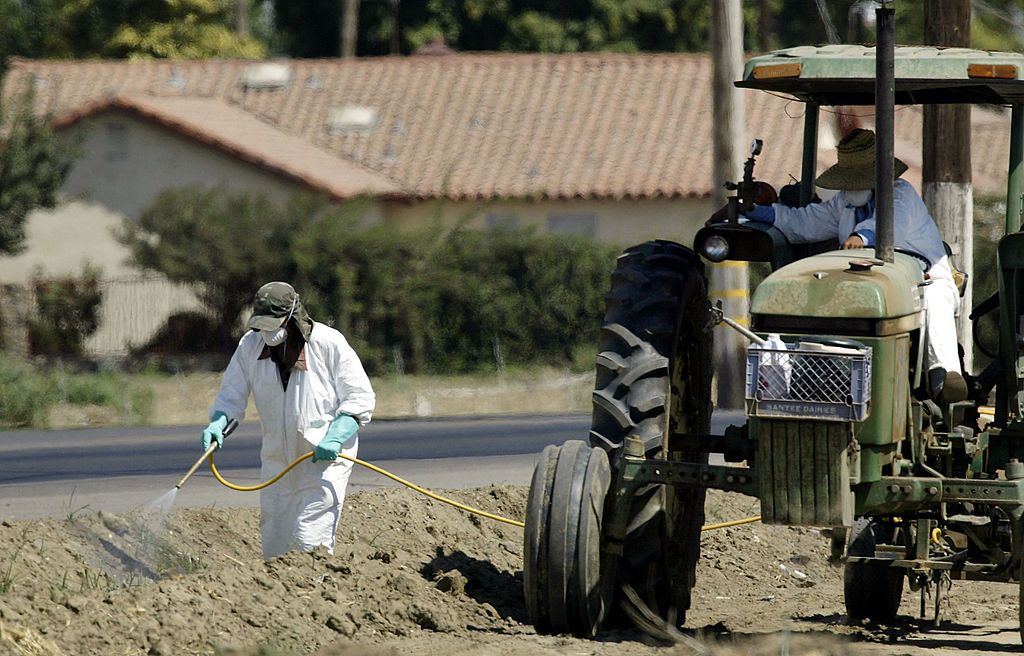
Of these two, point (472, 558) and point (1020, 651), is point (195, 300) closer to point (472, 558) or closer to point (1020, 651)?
point (472, 558)

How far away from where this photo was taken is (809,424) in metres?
7.28

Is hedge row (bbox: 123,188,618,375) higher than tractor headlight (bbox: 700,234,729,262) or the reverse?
the reverse

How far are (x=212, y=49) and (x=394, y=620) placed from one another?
41058 millimetres

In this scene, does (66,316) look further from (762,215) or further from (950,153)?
(762,215)

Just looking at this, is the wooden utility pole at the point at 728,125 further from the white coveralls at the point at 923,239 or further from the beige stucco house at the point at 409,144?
the beige stucco house at the point at 409,144

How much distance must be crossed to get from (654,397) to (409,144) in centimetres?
3060

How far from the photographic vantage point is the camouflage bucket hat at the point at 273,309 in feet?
30.3

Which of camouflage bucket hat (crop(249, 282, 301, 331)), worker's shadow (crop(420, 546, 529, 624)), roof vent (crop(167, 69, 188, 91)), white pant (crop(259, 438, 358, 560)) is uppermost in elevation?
roof vent (crop(167, 69, 188, 91))

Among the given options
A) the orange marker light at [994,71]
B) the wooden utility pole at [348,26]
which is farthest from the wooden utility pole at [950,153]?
the wooden utility pole at [348,26]

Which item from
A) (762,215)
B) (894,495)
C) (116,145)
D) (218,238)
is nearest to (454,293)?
(218,238)

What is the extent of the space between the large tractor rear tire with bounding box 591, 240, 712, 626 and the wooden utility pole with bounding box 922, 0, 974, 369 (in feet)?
20.1

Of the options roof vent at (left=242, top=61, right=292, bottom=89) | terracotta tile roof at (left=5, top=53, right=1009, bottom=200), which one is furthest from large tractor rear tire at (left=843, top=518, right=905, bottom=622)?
A: roof vent at (left=242, top=61, right=292, bottom=89)

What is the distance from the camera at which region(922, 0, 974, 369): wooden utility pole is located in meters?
14.5

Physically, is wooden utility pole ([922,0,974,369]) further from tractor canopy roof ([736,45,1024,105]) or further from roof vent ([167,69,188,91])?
roof vent ([167,69,188,91])
